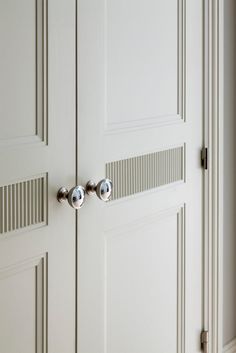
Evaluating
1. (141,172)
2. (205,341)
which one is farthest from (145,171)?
(205,341)

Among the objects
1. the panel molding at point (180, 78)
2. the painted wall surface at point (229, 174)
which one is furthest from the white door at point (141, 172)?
the painted wall surface at point (229, 174)

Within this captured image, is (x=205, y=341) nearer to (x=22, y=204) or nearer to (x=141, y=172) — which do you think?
(x=141, y=172)

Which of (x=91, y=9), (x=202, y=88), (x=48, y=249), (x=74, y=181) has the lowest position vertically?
(x=48, y=249)

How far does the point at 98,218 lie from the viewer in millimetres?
2180

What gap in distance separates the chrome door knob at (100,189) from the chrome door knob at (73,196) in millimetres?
65

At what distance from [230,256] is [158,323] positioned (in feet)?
2.09

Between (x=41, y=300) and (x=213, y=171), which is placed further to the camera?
(x=213, y=171)

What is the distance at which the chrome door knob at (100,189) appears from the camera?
2113mm

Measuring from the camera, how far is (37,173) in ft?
6.34

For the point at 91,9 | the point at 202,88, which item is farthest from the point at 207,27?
the point at 91,9

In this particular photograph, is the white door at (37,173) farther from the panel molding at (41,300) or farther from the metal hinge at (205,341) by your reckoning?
the metal hinge at (205,341)

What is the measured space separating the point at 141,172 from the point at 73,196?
410 millimetres

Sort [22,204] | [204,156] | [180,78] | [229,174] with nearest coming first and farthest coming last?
[22,204], [180,78], [204,156], [229,174]

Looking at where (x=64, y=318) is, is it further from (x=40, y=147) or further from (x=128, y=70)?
(x=128, y=70)
